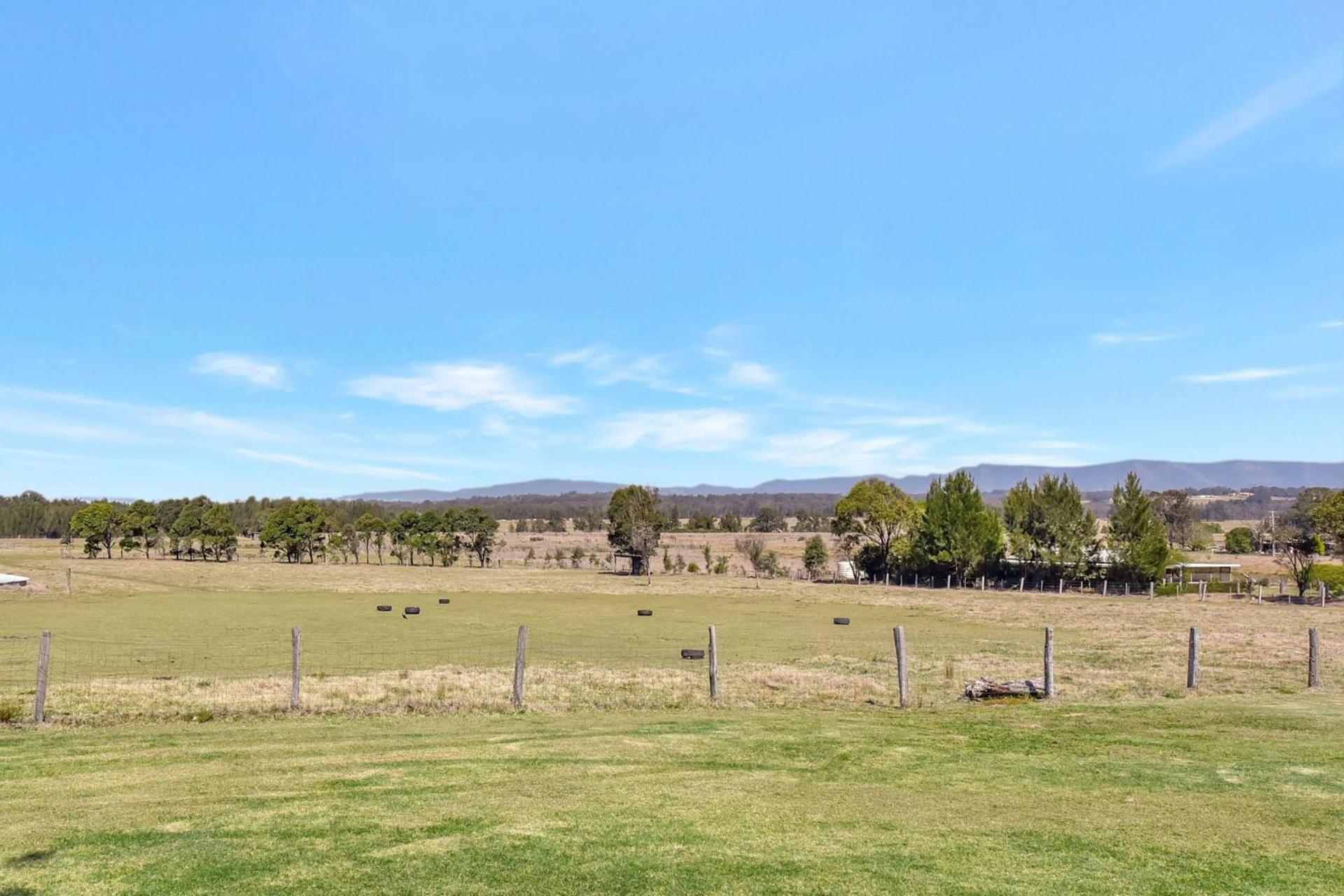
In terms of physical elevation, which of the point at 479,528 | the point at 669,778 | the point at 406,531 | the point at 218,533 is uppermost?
the point at 479,528

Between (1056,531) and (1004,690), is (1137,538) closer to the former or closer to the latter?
(1056,531)

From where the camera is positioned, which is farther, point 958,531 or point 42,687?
point 958,531

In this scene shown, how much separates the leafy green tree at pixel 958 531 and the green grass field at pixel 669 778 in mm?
50086

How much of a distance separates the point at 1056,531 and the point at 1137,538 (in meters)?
6.46

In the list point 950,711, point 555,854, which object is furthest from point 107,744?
point 950,711

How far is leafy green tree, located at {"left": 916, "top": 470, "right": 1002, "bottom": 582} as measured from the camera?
78500mm

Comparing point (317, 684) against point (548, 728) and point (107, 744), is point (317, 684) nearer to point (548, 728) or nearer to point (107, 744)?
point (107, 744)

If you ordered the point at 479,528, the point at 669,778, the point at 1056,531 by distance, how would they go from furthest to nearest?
1. the point at 479,528
2. the point at 1056,531
3. the point at 669,778

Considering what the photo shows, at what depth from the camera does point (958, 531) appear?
258 feet

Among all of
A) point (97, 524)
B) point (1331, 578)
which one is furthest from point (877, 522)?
point (97, 524)

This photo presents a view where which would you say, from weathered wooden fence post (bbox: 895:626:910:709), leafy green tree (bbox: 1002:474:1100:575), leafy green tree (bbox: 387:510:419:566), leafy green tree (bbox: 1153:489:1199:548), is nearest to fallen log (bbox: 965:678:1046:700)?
weathered wooden fence post (bbox: 895:626:910:709)

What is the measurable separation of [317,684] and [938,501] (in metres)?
69.0

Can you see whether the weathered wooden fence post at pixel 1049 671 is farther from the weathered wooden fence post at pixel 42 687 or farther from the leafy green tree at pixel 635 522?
the leafy green tree at pixel 635 522

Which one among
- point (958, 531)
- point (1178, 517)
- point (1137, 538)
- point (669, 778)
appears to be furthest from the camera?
point (1178, 517)
